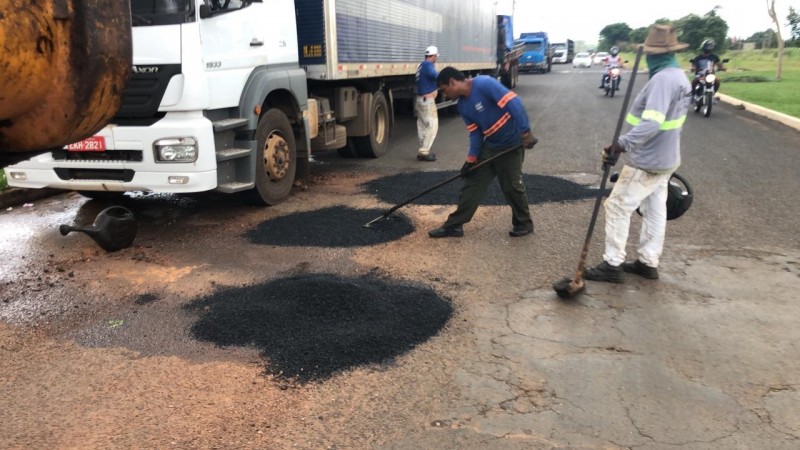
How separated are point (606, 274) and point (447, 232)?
5.58 feet

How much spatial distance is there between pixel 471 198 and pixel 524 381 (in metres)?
2.80

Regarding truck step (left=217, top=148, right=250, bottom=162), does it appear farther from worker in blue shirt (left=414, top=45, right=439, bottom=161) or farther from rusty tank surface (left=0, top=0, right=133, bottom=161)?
worker in blue shirt (left=414, top=45, right=439, bottom=161)

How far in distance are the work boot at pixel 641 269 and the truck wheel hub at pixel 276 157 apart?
3894 mm

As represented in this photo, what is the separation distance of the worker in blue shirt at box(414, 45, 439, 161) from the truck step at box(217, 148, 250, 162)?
3.90 m

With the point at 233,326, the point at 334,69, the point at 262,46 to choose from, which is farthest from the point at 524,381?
the point at 334,69

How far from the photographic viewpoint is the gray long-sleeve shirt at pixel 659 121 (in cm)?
439

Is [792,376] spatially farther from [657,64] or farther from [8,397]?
[8,397]

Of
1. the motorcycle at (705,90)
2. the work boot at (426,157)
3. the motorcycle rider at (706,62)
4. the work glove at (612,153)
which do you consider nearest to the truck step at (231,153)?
the work glove at (612,153)

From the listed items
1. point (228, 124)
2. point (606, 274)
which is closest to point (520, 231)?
point (606, 274)

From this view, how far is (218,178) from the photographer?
5.91m

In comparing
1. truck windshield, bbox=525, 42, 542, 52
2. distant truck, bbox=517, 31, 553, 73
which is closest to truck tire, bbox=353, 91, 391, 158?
distant truck, bbox=517, 31, 553, 73

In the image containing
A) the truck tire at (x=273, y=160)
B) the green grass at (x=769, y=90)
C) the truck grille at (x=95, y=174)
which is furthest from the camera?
the green grass at (x=769, y=90)

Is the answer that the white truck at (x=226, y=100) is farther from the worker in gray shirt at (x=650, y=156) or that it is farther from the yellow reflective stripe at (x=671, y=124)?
the yellow reflective stripe at (x=671, y=124)

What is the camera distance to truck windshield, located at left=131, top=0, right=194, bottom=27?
5.48m
